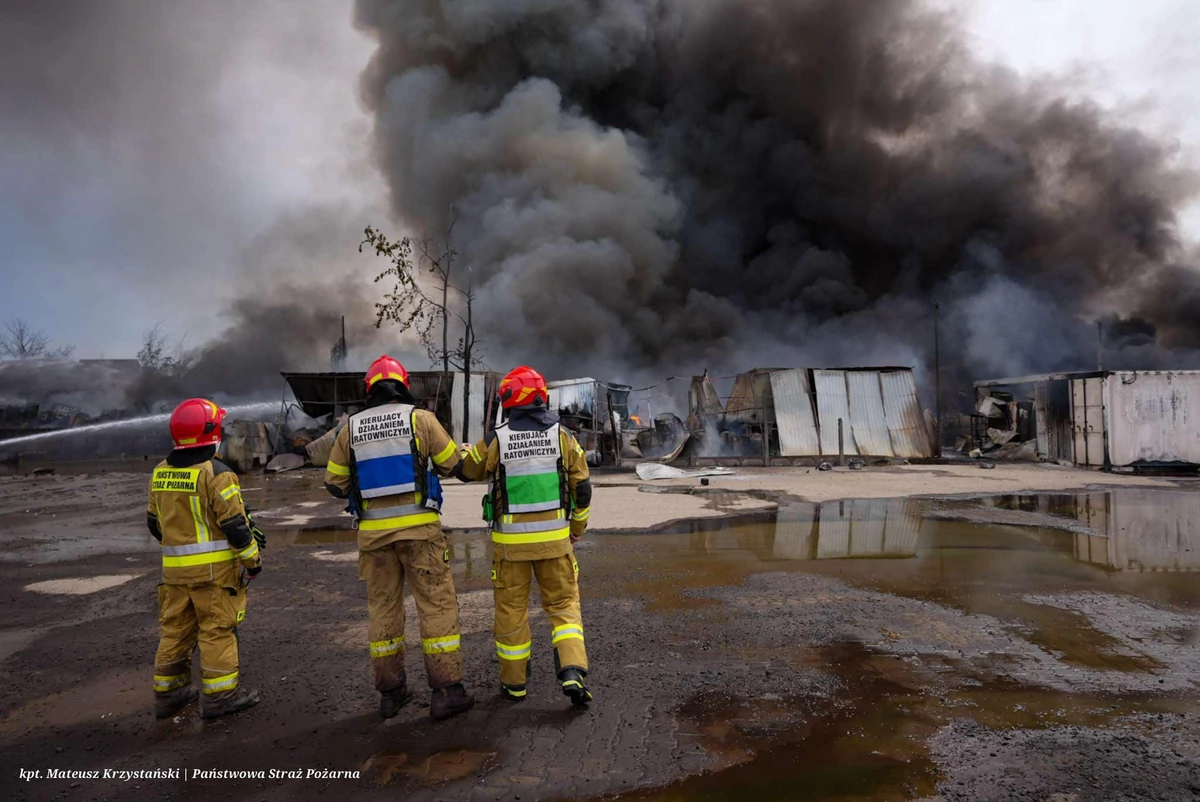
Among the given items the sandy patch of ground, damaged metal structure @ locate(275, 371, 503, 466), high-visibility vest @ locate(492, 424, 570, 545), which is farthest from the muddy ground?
damaged metal structure @ locate(275, 371, 503, 466)

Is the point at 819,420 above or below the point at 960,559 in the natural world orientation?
above

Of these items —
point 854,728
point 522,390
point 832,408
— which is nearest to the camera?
point 854,728

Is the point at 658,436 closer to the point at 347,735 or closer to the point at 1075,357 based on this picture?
the point at 347,735

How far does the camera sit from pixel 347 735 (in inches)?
106

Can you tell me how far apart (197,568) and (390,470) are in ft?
3.30

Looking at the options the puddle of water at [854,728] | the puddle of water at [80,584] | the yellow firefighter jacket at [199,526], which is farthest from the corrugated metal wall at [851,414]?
the yellow firefighter jacket at [199,526]

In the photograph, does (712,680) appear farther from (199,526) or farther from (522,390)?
(199,526)

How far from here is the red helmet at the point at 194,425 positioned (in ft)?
10.2

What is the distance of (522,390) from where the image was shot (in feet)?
10.6

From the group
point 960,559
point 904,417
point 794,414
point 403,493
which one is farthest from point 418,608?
point 904,417

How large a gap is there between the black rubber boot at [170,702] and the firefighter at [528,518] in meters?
1.48

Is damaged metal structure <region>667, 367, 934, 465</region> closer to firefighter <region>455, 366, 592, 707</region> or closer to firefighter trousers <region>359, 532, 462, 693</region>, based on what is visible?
firefighter <region>455, 366, 592, 707</region>

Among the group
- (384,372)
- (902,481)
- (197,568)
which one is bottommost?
(902,481)

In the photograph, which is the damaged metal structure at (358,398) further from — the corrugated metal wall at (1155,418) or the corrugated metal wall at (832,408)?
the corrugated metal wall at (1155,418)
